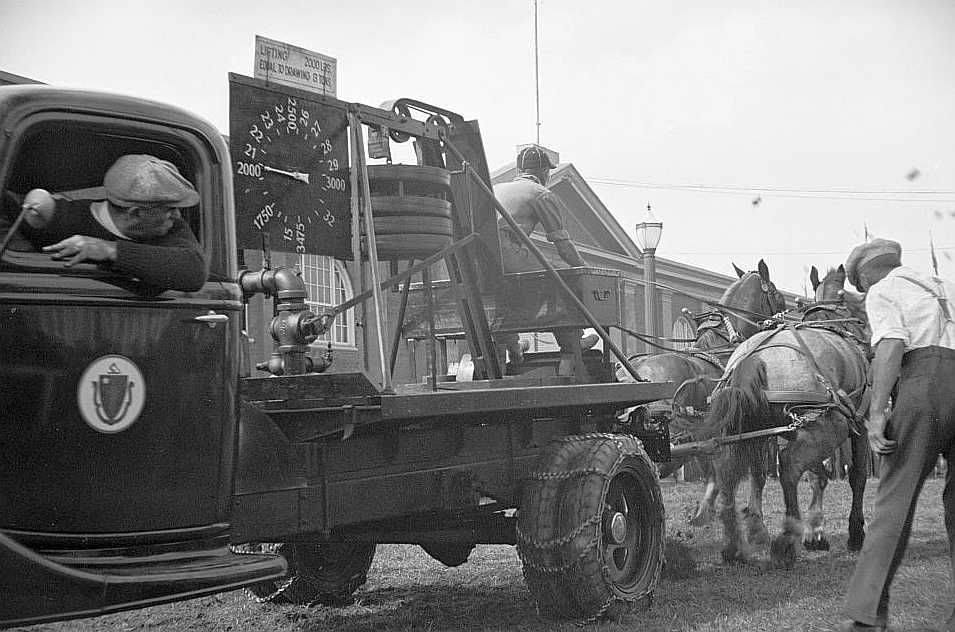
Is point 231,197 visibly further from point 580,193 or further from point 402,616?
point 580,193

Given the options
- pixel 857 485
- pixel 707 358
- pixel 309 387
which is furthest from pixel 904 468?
pixel 707 358

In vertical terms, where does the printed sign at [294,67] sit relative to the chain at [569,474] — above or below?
above

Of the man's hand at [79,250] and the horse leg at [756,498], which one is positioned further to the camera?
the horse leg at [756,498]

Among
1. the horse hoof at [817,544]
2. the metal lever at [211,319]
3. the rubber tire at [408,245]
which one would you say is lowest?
the horse hoof at [817,544]

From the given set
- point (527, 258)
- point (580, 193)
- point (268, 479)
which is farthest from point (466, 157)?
point (580, 193)

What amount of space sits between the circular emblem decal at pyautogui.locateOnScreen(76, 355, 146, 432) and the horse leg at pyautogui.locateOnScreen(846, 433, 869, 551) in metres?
6.42

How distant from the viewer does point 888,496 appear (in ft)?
15.0

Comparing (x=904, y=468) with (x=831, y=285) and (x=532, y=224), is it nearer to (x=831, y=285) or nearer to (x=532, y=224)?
(x=532, y=224)

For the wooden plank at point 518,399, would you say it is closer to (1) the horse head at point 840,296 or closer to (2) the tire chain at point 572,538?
(2) the tire chain at point 572,538

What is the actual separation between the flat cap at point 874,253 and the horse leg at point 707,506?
413 cm

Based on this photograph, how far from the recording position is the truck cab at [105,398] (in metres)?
3.14

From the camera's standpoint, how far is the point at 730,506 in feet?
24.6

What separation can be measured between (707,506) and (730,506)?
2102 millimetres

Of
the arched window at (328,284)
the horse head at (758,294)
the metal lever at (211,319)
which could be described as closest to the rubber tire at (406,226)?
the metal lever at (211,319)
